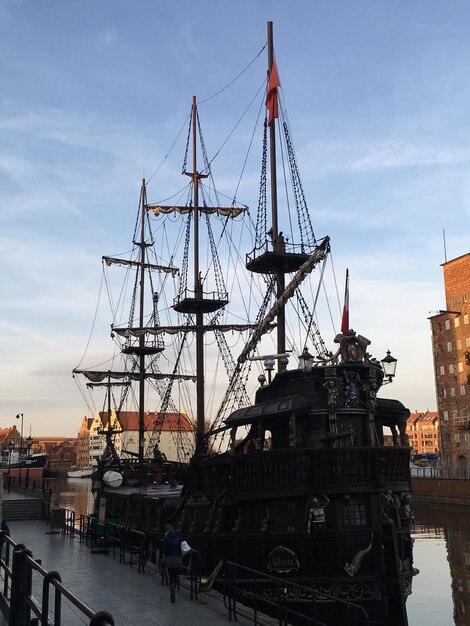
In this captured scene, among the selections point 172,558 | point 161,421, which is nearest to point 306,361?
point 172,558

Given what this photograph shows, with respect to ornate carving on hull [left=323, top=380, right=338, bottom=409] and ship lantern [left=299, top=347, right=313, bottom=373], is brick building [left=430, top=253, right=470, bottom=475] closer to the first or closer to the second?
ornate carving on hull [left=323, top=380, right=338, bottom=409]

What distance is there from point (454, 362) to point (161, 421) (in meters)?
43.4

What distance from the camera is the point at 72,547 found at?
71.5 feet

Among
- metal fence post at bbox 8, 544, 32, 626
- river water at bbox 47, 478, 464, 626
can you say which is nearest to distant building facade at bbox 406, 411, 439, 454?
river water at bbox 47, 478, 464, 626

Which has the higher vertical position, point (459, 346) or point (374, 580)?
point (459, 346)

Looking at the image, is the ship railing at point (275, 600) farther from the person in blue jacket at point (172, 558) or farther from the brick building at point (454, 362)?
the brick building at point (454, 362)

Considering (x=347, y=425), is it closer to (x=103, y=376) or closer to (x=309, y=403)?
(x=309, y=403)

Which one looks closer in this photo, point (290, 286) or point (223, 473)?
point (223, 473)

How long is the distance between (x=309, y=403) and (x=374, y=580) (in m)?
4.64

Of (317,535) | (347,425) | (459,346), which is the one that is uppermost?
(459,346)

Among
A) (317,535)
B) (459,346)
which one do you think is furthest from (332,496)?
(459,346)

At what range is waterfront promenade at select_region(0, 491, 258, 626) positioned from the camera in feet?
39.1

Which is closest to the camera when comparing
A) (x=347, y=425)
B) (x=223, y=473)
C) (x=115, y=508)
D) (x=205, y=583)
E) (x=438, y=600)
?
(x=205, y=583)

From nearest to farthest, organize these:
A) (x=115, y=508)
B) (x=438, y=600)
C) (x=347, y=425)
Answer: (x=347, y=425)
(x=438, y=600)
(x=115, y=508)
